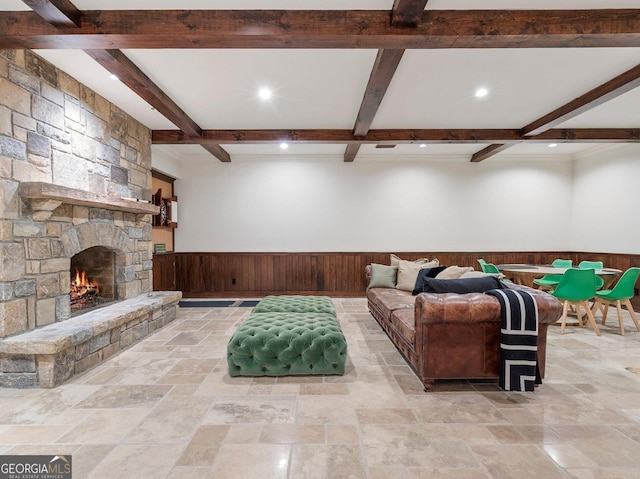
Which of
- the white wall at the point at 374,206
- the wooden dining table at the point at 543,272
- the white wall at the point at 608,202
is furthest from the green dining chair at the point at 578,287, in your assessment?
the white wall at the point at 374,206

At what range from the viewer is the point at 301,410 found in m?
2.14

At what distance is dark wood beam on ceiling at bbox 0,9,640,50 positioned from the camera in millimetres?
2184

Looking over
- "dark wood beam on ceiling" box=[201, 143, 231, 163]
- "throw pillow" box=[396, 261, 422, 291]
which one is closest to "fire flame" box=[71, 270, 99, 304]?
"dark wood beam on ceiling" box=[201, 143, 231, 163]

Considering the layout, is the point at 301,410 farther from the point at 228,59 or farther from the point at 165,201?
the point at 165,201

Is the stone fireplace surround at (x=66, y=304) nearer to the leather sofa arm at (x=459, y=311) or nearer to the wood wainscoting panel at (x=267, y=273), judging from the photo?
the wood wainscoting panel at (x=267, y=273)

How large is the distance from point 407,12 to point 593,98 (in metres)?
2.74

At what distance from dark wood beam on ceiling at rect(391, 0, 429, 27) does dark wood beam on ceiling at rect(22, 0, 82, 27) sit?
7.29 ft

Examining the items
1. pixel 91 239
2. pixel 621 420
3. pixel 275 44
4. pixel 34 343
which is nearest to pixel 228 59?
pixel 275 44

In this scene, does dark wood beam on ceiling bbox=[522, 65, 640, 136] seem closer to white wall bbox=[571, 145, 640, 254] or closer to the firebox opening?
white wall bbox=[571, 145, 640, 254]

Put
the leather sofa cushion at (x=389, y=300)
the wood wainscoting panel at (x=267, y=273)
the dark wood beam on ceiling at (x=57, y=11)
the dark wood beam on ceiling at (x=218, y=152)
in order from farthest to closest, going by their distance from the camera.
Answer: the wood wainscoting panel at (x=267, y=273) → the dark wood beam on ceiling at (x=218, y=152) → the leather sofa cushion at (x=389, y=300) → the dark wood beam on ceiling at (x=57, y=11)

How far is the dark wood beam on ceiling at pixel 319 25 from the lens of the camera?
7.16 feet

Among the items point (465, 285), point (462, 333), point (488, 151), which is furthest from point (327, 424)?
point (488, 151)

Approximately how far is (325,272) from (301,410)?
4092 mm

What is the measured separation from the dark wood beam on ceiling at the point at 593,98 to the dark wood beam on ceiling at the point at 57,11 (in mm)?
4790
